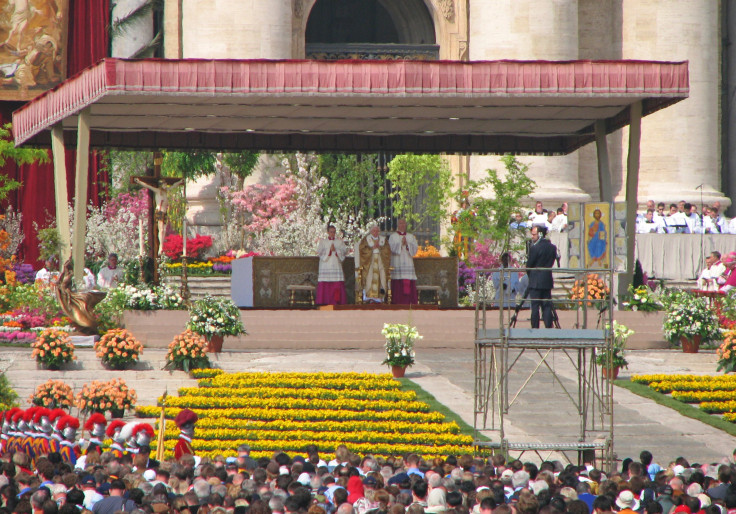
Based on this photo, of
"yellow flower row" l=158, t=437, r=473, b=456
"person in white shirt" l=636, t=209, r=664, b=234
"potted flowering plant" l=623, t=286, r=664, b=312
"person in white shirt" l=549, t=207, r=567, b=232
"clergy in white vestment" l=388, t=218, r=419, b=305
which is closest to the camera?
"yellow flower row" l=158, t=437, r=473, b=456

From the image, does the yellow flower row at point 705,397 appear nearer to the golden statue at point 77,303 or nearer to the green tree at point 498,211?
the golden statue at point 77,303

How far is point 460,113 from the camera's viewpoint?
2620 centimetres

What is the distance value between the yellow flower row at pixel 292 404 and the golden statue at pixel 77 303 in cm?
517

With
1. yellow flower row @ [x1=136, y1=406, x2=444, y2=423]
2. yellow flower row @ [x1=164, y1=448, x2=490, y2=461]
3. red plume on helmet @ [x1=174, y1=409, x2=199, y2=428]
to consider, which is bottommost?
yellow flower row @ [x1=164, y1=448, x2=490, y2=461]

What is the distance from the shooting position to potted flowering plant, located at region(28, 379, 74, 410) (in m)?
16.8

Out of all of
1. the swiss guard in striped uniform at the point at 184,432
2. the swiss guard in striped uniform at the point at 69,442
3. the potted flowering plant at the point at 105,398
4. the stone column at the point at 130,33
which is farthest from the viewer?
the stone column at the point at 130,33

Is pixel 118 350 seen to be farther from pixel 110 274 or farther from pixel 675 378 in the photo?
pixel 675 378

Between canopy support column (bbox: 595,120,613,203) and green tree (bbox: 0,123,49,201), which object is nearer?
canopy support column (bbox: 595,120,613,203)

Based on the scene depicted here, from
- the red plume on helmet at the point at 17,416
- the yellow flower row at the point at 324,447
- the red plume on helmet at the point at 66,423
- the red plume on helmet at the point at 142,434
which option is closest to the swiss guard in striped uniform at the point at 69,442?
the red plume on helmet at the point at 66,423

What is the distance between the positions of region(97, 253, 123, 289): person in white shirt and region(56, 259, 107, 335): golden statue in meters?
Answer: 4.67

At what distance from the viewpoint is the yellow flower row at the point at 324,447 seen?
15.3 meters

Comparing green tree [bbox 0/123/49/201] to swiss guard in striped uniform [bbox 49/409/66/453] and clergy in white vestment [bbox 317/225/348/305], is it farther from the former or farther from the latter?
swiss guard in striped uniform [bbox 49/409/66/453]

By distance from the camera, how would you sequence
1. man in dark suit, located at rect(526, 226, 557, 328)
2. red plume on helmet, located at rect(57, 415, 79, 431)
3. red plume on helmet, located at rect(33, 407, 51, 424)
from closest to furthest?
1. red plume on helmet, located at rect(57, 415, 79, 431)
2. red plume on helmet, located at rect(33, 407, 51, 424)
3. man in dark suit, located at rect(526, 226, 557, 328)

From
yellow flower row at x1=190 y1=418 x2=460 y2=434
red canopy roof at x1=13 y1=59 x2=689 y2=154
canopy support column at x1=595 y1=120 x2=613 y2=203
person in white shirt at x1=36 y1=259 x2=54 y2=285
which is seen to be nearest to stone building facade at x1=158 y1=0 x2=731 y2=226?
red canopy roof at x1=13 y1=59 x2=689 y2=154
